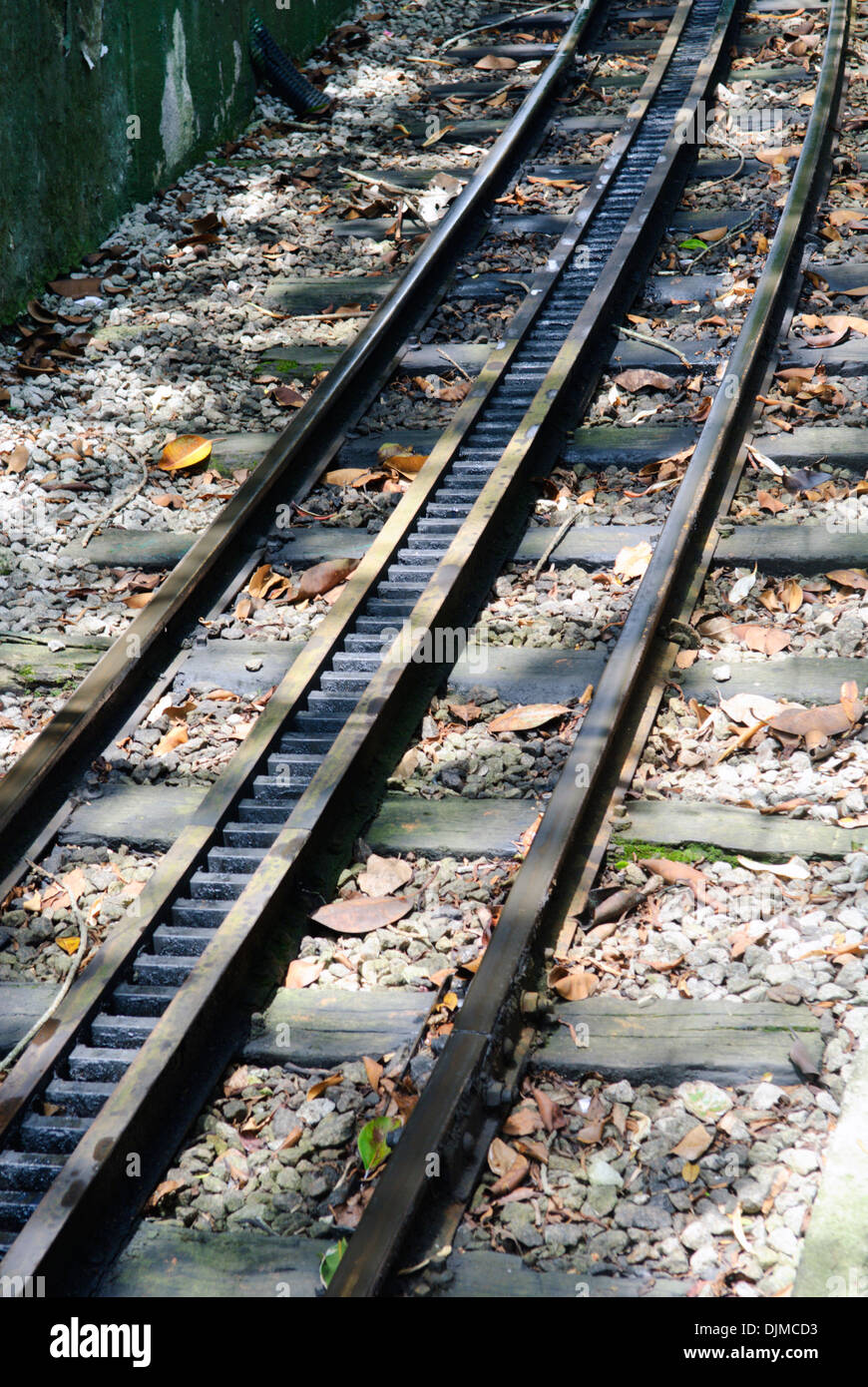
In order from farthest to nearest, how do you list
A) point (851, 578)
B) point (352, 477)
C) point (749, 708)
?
1. point (352, 477)
2. point (851, 578)
3. point (749, 708)

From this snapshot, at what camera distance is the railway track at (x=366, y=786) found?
2797 millimetres

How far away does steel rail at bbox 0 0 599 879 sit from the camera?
3.93 meters

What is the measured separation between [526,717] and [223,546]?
58.6 inches

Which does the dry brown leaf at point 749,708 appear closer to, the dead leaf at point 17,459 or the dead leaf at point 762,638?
the dead leaf at point 762,638

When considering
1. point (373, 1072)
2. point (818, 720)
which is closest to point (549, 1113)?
point (373, 1072)

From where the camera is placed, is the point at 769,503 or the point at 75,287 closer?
the point at 769,503

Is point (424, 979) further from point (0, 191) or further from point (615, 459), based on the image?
point (0, 191)

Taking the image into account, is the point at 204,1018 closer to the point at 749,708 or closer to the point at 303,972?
the point at 303,972

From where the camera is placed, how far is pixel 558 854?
333cm

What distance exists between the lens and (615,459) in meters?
5.48

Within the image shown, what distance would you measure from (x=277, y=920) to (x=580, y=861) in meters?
0.82

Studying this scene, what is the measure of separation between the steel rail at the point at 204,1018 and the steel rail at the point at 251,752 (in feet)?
0.05

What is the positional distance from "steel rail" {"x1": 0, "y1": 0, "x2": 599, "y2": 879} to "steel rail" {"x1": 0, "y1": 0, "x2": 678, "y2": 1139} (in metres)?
0.52

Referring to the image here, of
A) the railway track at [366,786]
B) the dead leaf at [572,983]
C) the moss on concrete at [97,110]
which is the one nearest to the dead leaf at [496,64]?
the moss on concrete at [97,110]
